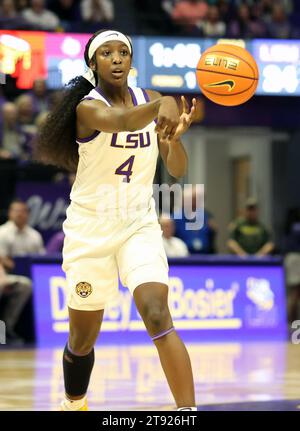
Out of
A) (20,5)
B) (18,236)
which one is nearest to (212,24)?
(20,5)

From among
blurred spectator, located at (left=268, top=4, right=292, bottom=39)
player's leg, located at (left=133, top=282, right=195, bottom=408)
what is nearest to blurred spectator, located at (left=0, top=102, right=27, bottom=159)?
blurred spectator, located at (left=268, top=4, right=292, bottom=39)

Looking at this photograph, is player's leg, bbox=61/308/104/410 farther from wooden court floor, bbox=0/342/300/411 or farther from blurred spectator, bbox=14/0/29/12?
blurred spectator, bbox=14/0/29/12

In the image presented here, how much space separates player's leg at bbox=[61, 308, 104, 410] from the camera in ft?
18.1

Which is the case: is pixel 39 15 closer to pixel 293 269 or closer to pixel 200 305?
pixel 293 269

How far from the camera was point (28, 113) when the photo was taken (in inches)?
579

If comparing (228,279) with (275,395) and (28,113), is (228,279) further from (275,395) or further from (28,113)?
(275,395)

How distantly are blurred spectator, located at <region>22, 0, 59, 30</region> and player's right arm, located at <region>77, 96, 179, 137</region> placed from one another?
11.6 meters

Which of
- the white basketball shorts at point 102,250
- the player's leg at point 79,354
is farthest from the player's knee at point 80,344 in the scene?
the white basketball shorts at point 102,250

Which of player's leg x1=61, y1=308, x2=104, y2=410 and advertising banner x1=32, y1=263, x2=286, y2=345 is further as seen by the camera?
advertising banner x1=32, y1=263, x2=286, y2=345

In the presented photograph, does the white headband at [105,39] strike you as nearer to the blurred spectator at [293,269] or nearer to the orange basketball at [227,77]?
the orange basketball at [227,77]

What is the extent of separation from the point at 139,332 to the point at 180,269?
1047mm

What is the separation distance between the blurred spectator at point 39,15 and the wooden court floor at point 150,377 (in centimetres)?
709

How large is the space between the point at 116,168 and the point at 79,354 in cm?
117

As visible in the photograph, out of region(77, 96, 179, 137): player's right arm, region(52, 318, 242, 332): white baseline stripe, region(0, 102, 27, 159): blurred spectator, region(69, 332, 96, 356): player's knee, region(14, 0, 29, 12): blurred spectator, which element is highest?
region(14, 0, 29, 12): blurred spectator
